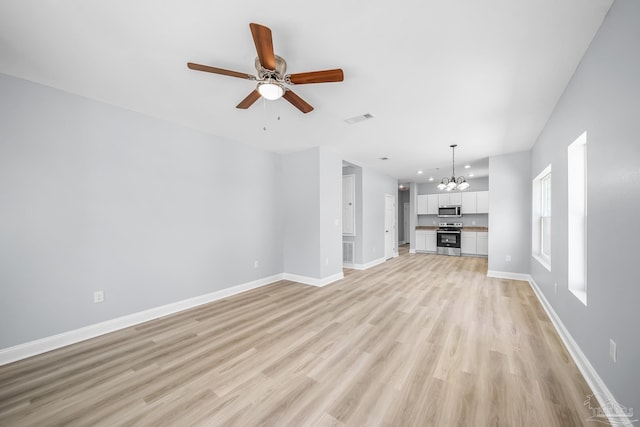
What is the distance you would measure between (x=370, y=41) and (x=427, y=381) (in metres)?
2.79

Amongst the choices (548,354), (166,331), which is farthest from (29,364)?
(548,354)

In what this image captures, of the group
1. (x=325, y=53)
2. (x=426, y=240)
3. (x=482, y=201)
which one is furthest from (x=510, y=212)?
(x=325, y=53)

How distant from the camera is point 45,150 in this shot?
2.45 meters

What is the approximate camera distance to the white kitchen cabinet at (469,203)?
26.8ft

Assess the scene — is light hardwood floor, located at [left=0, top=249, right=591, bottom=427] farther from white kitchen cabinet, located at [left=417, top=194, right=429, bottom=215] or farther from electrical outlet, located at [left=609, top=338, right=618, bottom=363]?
white kitchen cabinet, located at [left=417, top=194, right=429, bottom=215]

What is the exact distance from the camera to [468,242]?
7961mm

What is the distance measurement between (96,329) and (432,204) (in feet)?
31.4

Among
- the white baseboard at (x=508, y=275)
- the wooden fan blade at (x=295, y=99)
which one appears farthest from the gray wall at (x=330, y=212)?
the white baseboard at (x=508, y=275)

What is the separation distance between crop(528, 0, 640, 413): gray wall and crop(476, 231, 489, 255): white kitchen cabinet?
20.2ft

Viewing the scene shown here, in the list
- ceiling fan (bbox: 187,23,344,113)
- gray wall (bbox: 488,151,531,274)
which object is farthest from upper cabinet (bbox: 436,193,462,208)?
ceiling fan (bbox: 187,23,344,113)

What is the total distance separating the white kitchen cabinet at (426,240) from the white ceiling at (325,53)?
577 cm

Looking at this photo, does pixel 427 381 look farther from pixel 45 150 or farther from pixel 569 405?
pixel 45 150

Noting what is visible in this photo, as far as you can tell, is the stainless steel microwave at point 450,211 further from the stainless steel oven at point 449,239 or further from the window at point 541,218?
the window at point 541,218

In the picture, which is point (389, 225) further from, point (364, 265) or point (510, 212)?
point (510, 212)
